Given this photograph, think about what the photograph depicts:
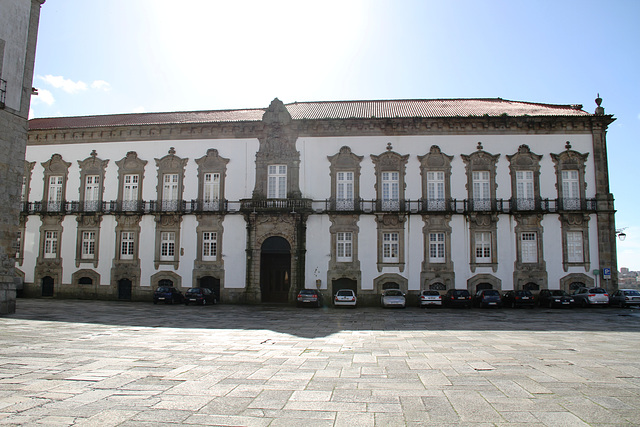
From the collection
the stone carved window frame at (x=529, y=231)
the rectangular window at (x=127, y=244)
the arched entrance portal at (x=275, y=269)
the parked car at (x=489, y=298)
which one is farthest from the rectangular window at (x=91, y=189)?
the stone carved window frame at (x=529, y=231)

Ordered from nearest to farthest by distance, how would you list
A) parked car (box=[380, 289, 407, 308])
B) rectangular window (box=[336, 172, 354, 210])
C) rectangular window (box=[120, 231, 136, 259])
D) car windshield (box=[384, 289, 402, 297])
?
parked car (box=[380, 289, 407, 308]), car windshield (box=[384, 289, 402, 297]), rectangular window (box=[336, 172, 354, 210]), rectangular window (box=[120, 231, 136, 259])

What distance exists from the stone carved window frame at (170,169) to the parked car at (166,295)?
5822 mm

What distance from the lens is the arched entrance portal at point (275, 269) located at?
31.3 meters

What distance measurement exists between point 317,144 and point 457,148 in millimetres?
9181

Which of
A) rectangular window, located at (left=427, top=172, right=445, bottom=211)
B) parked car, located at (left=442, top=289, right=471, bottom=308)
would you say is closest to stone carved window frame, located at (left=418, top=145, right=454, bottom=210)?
rectangular window, located at (left=427, top=172, right=445, bottom=211)

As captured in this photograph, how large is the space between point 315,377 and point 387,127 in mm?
25149

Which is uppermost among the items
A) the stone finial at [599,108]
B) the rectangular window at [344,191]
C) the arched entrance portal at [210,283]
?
the stone finial at [599,108]

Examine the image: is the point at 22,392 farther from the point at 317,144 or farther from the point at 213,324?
the point at 317,144

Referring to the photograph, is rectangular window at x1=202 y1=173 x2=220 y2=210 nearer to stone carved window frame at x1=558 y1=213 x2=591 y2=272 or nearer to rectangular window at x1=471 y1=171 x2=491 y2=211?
rectangular window at x1=471 y1=171 x2=491 y2=211

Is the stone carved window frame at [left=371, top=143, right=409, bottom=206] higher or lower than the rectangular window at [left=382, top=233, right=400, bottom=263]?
higher

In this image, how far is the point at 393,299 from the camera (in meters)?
27.4

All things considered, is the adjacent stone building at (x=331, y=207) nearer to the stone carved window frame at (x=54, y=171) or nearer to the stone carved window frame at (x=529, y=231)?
the stone carved window frame at (x=529, y=231)

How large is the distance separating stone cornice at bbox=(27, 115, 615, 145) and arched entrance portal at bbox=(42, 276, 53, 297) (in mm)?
11264

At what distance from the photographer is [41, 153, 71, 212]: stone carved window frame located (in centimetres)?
3422
